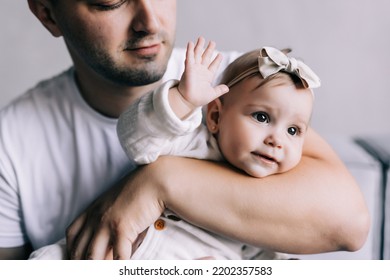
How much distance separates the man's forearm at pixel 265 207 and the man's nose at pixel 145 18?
0.74ft

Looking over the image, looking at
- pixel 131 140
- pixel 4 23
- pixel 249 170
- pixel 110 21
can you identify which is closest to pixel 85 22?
pixel 110 21

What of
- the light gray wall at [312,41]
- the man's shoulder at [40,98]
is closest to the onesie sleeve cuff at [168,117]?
the man's shoulder at [40,98]

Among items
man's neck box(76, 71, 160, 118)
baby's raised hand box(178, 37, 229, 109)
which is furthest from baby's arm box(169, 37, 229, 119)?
man's neck box(76, 71, 160, 118)

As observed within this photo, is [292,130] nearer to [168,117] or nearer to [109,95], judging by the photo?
[168,117]

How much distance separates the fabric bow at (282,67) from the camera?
82cm

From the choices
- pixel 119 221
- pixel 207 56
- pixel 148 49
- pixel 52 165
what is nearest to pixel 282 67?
pixel 207 56

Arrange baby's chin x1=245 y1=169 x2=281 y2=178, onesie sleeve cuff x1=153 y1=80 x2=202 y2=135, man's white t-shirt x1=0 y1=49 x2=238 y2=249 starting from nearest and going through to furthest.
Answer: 1. onesie sleeve cuff x1=153 y1=80 x2=202 y2=135
2. baby's chin x1=245 y1=169 x2=281 y2=178
3. man's white t-shirt x1=0 y1=49 x2=238 y2=249

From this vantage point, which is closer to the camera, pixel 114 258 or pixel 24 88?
pixel 114 258

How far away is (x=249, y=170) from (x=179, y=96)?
0.17 m

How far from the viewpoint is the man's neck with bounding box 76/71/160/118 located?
99 centimetres

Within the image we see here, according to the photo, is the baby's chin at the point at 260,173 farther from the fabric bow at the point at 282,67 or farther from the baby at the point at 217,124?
the fabric bow at the point at 282,67

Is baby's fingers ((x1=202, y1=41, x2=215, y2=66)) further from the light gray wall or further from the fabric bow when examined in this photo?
the light gray wall

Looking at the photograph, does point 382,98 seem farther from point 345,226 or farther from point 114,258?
point 114,258

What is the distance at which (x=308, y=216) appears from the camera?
0.83 m
